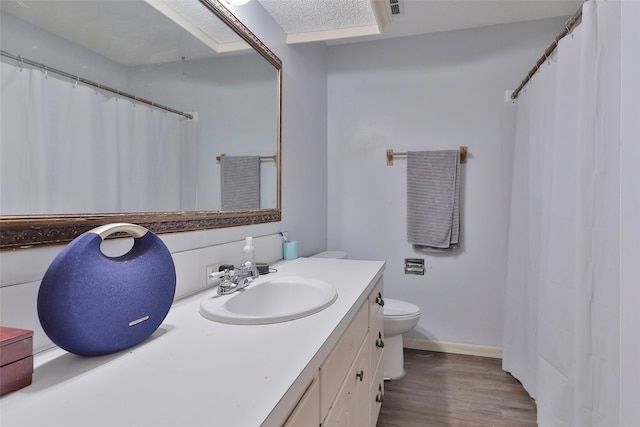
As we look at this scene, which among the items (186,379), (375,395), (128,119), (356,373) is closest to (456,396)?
(375,395)

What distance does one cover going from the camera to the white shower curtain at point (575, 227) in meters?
1.05

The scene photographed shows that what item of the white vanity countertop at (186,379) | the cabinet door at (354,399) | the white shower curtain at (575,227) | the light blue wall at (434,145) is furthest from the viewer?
the light blue wall at (434,145)

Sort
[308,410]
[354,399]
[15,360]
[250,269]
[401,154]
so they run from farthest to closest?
[401,154]
[250,269]
[354,399]
[308,410]
[15,360]

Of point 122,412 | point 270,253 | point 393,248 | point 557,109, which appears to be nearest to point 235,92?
point 270,253

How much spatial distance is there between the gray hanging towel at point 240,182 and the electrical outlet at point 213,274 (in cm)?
26

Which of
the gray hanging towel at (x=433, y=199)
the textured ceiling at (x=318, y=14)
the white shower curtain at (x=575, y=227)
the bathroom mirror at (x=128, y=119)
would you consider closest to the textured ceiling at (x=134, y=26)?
the bathroom mirror at (x=128, y=119)

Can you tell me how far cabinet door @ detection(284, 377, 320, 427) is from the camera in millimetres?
605

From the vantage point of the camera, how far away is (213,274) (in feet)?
3.70

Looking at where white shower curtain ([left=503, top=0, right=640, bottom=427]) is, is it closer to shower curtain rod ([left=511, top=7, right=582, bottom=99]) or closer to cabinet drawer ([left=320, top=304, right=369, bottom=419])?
shower curtain rod ([left=511, top=7, right=582, bottom=99])

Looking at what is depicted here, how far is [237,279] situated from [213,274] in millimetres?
82

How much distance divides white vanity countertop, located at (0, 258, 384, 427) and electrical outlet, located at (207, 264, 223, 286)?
27cm

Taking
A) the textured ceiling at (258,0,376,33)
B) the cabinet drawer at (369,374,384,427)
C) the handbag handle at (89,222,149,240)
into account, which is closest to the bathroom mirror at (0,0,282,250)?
the handbag handle at (89,222,149,240)

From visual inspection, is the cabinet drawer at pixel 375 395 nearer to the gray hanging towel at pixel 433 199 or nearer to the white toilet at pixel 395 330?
the white toilet at pixel 395 330

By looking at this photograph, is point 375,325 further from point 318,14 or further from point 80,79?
point 318,14
